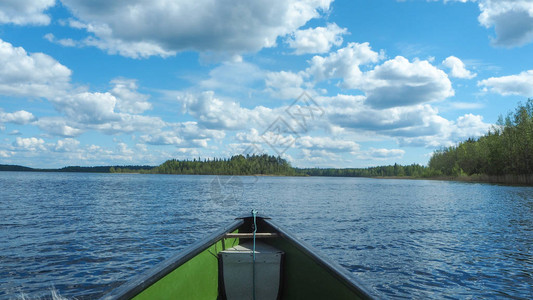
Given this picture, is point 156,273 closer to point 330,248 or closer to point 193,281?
point 193,281

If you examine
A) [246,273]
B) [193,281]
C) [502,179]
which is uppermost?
[502,179]

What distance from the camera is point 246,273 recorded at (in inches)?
258

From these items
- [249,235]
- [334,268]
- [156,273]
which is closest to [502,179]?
[249,235]

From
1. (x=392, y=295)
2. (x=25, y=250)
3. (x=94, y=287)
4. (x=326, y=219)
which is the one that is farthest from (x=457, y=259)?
(x=25, y=250)

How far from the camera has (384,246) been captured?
14344mm

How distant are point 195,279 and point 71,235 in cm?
1337

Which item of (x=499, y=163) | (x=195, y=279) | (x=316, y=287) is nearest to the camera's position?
(x=316, y=287)

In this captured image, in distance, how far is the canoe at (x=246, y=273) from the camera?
478 centimetres

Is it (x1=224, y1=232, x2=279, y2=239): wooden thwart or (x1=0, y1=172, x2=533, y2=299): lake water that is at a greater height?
(x1=224, y1=232, x2=279, y2=239): wooden thwart

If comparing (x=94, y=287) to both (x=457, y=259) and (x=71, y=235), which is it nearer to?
(x=71, y=235)

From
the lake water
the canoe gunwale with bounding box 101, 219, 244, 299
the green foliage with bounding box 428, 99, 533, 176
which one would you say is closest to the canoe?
the canoe gunwale with bounding box 101, 219, 244, 299

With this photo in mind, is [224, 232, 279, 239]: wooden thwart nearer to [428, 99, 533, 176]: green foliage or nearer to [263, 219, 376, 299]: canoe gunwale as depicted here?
[263, 219, 376, 299]: canoe gunwale

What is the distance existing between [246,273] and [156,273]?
2.39 m

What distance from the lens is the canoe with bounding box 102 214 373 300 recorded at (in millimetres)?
4777
